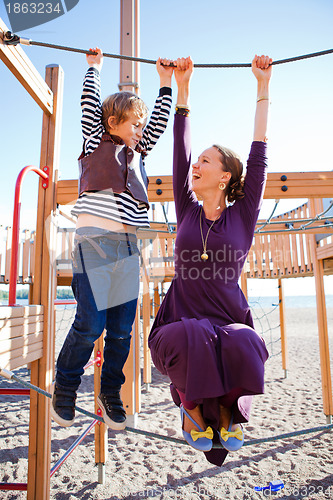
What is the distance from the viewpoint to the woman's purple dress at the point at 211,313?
47.8 inches

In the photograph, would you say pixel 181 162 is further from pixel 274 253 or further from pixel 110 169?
pixel 274 253

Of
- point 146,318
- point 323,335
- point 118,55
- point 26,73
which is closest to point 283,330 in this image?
point 323,335

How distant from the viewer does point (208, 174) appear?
1.61 m

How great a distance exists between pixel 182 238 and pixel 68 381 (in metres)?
0.77

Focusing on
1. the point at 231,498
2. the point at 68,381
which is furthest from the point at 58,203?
the point at 231,498

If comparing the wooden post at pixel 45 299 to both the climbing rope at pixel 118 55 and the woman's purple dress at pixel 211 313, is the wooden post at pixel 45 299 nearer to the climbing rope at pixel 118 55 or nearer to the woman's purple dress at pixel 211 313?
the climbing rope at pixel 118 55

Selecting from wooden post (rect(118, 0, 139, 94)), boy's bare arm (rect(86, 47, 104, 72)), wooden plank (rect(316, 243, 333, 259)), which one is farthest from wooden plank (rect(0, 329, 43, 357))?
wooden plank (rect(316, 243, 333, 259))

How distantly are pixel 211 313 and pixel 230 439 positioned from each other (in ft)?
1.48

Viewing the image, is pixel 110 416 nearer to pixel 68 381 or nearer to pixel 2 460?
pixel 68 381

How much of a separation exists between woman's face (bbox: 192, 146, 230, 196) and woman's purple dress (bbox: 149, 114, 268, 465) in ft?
0.18

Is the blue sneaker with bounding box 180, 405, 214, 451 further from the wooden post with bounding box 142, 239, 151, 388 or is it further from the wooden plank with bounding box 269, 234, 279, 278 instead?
the wooden plank with bounding box 269, 234, 279, 278

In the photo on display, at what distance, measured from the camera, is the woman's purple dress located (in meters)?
1.21

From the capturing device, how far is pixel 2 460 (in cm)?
377

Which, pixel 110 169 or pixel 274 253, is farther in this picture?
pixel 274 253
